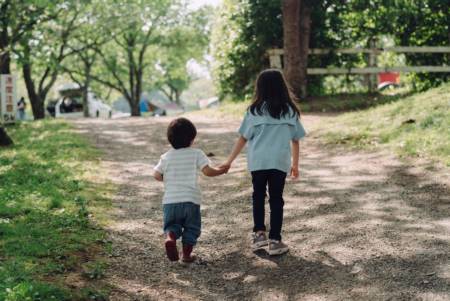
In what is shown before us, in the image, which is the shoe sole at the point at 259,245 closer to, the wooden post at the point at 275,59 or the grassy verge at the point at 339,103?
the grassy verge at the point at 339,103

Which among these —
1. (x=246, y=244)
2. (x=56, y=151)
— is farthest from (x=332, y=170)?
(x=56, y=151)

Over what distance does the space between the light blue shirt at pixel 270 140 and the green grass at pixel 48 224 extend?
1786 mm

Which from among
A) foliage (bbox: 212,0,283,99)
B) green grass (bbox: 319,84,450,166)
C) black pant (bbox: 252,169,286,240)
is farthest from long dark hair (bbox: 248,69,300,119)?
foliage (bbox: 212,0,283,99)

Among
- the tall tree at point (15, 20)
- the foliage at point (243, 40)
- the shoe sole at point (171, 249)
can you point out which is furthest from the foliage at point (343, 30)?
the shoe sole at point (171, 249)

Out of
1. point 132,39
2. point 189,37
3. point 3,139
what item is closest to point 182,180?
point 3,139

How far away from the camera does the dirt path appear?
16.0 ft

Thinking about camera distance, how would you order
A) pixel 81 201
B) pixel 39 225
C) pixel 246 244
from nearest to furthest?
pixel 246 244 → pixel 39 225 → pixel 81 201

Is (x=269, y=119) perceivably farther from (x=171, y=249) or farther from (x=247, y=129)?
(x=171, y=249)

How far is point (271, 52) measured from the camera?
1819 cm

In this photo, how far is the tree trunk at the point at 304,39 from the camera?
1773 centimetres

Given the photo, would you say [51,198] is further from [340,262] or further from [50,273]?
[340,262]

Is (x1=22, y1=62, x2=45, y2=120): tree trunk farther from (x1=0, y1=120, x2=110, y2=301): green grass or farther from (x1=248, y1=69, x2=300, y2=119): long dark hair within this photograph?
(x1=248, y1=69, x2=300, y2=119): long dark hair

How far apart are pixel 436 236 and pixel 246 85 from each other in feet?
51.3

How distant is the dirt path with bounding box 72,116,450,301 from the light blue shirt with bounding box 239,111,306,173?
0.92m
